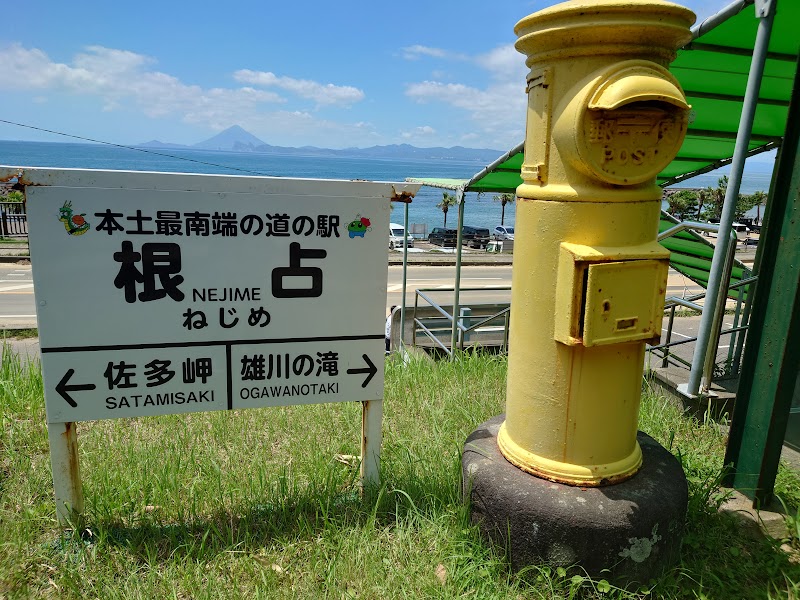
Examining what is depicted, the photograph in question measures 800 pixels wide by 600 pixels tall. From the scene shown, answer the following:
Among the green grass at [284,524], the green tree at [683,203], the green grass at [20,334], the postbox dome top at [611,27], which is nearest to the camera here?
the postbox dome top at [611,27]

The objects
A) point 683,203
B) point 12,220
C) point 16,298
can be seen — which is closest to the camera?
point 16,298

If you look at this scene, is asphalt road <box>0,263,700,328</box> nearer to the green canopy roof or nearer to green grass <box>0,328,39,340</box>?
green grass <box>0,328,39,340</box>

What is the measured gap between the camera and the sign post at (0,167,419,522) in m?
2.43

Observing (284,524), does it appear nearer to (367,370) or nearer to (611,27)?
(367,370)

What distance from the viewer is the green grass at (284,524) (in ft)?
7.35

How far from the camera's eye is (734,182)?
301 cm

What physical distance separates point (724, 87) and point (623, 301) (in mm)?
3048

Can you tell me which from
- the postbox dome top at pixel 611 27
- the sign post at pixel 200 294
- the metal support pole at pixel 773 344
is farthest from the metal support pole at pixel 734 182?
the sign post at pixel 200 294

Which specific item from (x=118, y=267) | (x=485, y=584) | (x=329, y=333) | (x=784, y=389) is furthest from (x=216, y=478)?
(x=784, y=389)

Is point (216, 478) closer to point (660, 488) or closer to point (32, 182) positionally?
point (32, 182)

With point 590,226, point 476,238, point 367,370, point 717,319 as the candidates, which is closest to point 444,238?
point 476,238

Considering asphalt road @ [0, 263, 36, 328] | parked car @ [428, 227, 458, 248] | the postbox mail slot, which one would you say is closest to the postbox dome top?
the postbox mail slot

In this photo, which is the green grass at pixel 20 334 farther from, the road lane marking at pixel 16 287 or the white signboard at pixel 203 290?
the white signboard at pixel 203 290

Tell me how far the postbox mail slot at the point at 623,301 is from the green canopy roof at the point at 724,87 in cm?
100
